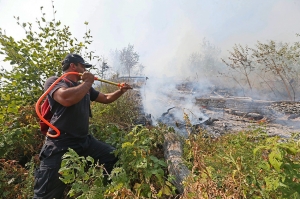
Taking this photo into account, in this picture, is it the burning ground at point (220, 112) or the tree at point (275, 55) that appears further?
the tree at point (275, 55)

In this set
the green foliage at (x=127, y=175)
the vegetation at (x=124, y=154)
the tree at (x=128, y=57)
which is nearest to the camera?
the vegetation at (x=124, y=154)

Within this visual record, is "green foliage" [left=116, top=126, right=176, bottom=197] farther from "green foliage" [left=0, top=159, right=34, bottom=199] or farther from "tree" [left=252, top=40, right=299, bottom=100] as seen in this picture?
"tree" [left=252, top=40, right=299, bottom=100]

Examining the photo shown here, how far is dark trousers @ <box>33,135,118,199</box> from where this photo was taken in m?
2.37

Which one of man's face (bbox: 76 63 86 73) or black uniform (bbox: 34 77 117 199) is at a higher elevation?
man's face (bbox: 76 63 86 73)

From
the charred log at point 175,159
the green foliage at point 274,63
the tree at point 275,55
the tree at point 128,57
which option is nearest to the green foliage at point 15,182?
the charred log at point 175,159

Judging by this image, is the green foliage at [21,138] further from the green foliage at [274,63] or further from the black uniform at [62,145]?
the green foliage at [274,63]

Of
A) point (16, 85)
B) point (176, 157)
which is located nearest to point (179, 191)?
point (176, 157)

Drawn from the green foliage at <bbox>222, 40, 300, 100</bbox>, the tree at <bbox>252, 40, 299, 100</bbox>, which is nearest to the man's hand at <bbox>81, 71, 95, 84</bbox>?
the green foliage at <bbox>222, 40, 300, 100</bbox>

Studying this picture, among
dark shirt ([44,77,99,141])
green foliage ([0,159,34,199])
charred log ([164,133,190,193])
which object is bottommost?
green foliage ([0,159,34,199])

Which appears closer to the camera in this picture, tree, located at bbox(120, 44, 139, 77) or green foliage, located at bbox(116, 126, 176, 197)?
green foliage, located at bbox(116, 126, 176, 197)

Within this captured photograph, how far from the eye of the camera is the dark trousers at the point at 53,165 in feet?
7.78

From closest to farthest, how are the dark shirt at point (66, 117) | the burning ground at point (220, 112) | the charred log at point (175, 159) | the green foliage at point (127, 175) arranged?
the green foliage at point (127, 175) → the charred log at point (175, 159) → the dark shirt at point (66, 117) → the burning ground at point (220, 112)

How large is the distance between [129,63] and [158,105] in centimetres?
1040

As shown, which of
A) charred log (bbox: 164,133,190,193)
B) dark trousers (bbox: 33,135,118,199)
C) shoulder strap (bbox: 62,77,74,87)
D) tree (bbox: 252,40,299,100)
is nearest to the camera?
dark trousers (bbox: 33,135,118,199)
